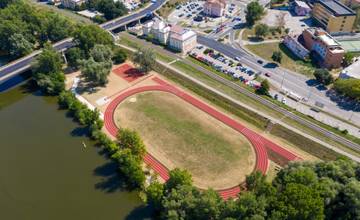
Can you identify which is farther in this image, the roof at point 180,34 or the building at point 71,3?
the building at point 71,3

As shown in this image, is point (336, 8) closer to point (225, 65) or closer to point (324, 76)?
point (324, 76)

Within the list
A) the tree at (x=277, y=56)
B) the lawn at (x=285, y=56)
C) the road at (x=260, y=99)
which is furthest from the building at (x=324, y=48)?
the road at (x=260, y=99)

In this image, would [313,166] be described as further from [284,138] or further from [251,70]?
[251,70]

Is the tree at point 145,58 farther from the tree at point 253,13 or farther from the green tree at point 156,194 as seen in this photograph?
the green tree at point 156,194

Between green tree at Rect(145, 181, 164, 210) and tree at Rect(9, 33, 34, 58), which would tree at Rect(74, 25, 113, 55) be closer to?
tree at Rect(9, 33, 34, 58)

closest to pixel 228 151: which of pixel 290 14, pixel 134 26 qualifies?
pixel 134 26

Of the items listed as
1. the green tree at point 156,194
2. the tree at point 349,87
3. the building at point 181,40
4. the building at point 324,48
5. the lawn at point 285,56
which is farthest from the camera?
the building at point 181,40
